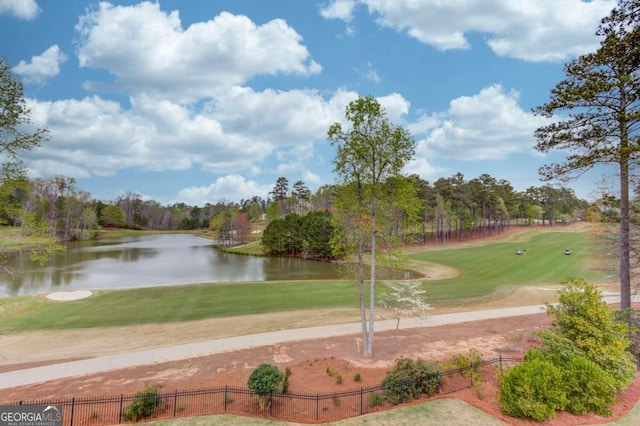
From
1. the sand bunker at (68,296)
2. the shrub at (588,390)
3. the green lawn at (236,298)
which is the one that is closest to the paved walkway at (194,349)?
the green lawn at (236,298)

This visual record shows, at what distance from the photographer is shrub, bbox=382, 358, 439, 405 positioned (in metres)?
10.7

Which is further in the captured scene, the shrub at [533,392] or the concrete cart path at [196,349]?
the concrete cart path at [196,349]

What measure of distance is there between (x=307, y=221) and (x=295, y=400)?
173 feet

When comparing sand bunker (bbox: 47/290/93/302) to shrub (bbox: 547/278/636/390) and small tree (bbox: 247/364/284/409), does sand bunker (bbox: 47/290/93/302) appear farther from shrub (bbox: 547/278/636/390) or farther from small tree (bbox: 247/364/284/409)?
shrub (bbox: 547/278/636/390)

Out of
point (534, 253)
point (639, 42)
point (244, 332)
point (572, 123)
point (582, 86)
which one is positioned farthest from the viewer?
point (534, 253)

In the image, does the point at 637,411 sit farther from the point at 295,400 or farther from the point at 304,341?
the point at 304,341

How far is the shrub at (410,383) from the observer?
1070cm

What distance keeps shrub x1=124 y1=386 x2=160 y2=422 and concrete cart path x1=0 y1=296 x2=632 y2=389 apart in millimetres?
4976

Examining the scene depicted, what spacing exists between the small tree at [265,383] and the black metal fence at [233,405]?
0.16 m

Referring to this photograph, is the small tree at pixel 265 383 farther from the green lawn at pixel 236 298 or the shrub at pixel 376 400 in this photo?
the green lawn at pixel 236 298

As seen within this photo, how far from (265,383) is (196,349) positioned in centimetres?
703

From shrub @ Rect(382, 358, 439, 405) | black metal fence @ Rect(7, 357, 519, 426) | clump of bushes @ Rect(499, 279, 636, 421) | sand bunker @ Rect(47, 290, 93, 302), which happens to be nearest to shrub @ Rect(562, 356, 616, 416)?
clump of bushes @ Rect(499, 279, 636, 421)

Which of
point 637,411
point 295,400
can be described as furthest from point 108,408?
point 637,411

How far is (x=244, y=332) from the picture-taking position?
741 inches
